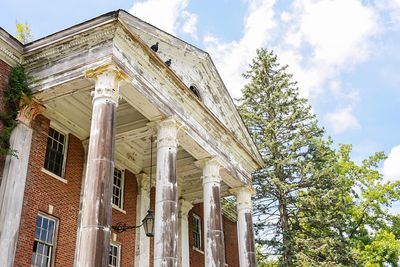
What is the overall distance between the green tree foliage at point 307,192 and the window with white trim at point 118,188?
11.8m

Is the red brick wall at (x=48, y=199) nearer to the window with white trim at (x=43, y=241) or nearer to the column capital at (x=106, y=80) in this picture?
the window with white trim at (x=43, y=241)

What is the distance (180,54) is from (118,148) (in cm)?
470

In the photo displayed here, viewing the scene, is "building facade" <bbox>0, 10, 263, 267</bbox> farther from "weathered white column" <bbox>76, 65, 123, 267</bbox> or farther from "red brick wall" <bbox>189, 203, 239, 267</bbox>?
"red brick wall" <bbox>189, 203, 239, 267</bbox>

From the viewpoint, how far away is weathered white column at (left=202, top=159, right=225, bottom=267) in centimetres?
1501

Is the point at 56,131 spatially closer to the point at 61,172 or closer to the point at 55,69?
the point at 61,172

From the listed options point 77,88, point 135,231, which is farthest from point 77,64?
point 135,231

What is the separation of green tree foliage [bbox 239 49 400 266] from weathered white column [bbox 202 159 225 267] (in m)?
10.6

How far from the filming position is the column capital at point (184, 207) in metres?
21.2

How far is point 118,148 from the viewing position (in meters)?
17.9

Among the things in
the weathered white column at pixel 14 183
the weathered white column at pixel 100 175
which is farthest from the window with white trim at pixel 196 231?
the weathered white column at pixel 100 175

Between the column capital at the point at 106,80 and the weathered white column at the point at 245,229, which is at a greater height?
the column capital at the point at 106,80

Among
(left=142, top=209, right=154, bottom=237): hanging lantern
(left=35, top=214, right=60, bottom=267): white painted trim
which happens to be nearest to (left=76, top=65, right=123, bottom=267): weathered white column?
(left=142, top=209, right=154, bottom=237): hanging lantern

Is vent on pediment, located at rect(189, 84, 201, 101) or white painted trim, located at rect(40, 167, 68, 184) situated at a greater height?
vent on pediment, located at rect(189, 84, 201, 101)

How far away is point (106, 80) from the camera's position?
38.6ft
